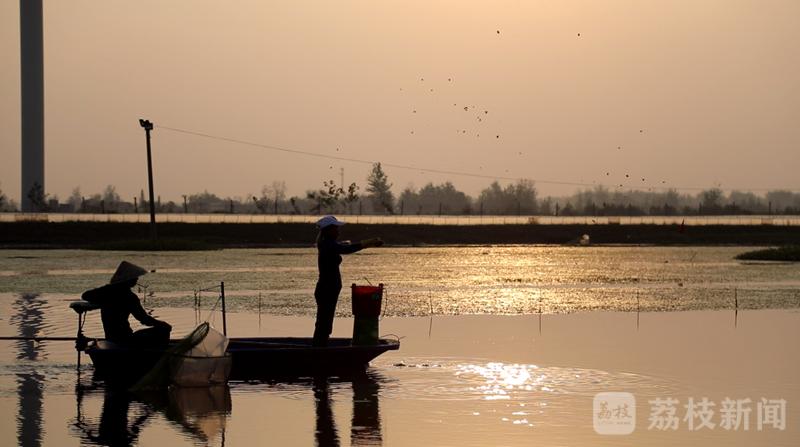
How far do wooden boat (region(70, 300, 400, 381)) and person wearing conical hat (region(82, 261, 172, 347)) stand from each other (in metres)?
0.18

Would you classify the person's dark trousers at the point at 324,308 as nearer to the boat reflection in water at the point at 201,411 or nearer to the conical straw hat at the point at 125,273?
the boat reflection in water at the point at 201,411

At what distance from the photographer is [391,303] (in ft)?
105

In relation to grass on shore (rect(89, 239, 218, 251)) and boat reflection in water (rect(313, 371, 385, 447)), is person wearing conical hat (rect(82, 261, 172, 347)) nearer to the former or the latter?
boat reflection in water (rect(313, 371, 385, 447))

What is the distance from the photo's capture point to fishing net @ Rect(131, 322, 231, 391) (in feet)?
57.7

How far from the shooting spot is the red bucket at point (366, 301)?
19422mm

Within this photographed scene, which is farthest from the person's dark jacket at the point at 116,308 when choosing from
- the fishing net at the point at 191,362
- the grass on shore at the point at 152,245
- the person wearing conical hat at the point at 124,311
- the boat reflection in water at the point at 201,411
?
the grass on shore at the point at 152,245

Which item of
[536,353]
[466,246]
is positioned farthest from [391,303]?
[466,246]

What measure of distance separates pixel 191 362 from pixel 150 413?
69.2 inches

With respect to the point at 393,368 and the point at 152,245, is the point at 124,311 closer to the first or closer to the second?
the point at 393,368

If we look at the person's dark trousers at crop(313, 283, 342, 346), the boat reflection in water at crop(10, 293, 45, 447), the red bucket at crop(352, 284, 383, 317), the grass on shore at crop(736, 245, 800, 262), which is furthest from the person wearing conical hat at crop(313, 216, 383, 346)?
the grass on shore at crop(736, 245, 800, 262)

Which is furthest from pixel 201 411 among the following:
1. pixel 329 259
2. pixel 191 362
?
pixel 329 259

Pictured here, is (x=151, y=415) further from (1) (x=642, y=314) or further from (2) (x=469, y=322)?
(1) (x=642, y=314)

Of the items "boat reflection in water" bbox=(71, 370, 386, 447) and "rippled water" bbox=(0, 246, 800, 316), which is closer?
"boat reflection in water" bbox=(71, 370, 386, 447)

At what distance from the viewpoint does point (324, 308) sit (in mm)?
19219
